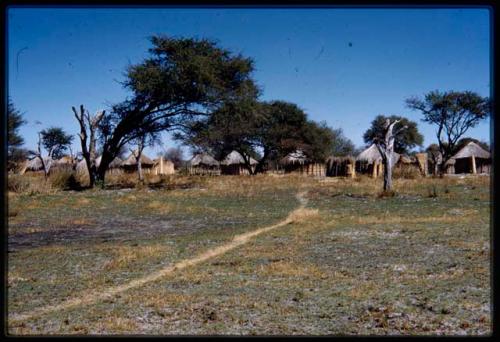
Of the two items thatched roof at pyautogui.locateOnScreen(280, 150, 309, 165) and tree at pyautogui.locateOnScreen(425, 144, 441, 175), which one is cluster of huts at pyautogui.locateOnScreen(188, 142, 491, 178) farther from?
tree at pyautogui.locateOnScreen(425, 144, 441, 175)

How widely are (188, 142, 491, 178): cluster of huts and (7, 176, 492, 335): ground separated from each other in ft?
112

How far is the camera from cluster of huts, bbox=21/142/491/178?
5062 cm

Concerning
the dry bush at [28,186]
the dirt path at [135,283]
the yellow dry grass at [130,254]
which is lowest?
the dirt path at [135,283]

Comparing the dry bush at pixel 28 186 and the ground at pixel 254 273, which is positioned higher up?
the dry bush at pixel 28 186

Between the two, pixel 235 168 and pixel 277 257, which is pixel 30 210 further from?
pixel 235 168

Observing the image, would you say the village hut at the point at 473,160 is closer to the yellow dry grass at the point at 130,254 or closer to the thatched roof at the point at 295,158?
the thatched roof at the point at 295,158

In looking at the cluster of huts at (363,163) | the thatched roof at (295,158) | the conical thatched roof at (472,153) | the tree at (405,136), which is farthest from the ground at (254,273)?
the tree at (405,136)

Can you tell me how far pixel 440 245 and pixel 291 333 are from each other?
236 inches

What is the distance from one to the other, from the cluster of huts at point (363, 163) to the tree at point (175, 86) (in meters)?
18.5

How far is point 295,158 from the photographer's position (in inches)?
2422

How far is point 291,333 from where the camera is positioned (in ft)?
16.7

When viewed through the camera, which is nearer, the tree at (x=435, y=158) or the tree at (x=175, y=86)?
the tree at (x=175, y=86)

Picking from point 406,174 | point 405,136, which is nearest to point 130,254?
point 406,174

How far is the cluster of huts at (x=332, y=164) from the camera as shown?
166ft
